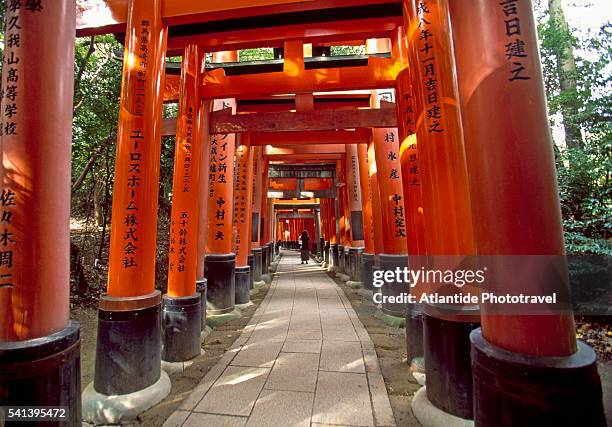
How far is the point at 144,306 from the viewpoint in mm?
3041

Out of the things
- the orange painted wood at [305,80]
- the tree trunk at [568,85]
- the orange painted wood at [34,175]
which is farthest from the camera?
the tree trunk at [568,85]

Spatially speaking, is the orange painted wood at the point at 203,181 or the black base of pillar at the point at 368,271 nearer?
the orange painted wood at the point at 203,181

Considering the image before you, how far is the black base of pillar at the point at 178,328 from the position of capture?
3906 mm

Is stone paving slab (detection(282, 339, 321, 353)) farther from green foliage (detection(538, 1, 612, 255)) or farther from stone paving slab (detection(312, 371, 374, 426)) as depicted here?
green foliage (detection(538, 1, 612, 255))

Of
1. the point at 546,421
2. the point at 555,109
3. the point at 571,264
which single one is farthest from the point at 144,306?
the point at 555,109

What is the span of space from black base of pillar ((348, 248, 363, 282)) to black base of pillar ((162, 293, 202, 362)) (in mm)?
6919

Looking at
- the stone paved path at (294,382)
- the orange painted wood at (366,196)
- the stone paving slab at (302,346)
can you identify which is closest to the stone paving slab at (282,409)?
the stone paved path at (294,382)

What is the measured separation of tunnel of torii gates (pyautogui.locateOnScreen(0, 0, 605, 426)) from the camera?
143 centimetres

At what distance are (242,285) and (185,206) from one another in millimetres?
3461

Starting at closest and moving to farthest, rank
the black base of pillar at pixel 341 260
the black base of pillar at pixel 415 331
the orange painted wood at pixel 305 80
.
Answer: the black base of pillar at pixel 415 331
the orange painted wood at pixel 305 80
the black base of pillar at pixel 341 260

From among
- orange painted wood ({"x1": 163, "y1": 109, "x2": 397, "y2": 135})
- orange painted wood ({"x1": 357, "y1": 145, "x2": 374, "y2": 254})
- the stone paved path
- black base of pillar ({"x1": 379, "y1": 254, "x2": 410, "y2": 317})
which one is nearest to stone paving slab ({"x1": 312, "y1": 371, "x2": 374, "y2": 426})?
the stone paved path

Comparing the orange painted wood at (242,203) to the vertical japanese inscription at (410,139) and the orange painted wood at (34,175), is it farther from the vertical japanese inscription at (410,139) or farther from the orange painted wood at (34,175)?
the orange painted wood at (34,175)

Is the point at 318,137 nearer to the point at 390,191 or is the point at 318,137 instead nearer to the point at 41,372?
the point at 390,191

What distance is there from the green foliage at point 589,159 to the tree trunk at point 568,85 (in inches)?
→ 0.8
